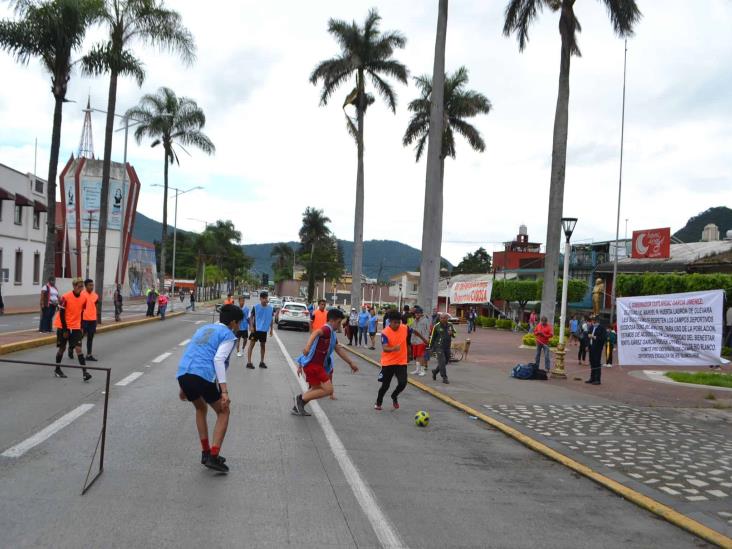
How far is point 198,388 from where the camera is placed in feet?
19.2

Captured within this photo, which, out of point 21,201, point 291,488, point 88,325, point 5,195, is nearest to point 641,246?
point 88,325

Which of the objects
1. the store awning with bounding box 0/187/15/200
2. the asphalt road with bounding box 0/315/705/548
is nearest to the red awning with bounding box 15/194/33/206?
the store awning with bounding box 0/187/15/200

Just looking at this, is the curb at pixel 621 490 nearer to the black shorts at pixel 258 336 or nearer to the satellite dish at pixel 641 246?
the black shorts at pixel 258 336

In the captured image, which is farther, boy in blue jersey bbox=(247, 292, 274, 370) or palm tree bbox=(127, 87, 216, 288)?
palm tree bbox=(127, 87, 216, 288)

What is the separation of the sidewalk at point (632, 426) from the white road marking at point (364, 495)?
107 inches

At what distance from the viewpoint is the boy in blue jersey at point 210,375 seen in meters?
5.84

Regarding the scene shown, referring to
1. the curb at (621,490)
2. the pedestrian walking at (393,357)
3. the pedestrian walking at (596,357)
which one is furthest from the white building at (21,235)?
the curb at (621,490)

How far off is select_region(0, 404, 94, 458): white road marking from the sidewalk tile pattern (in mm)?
6266

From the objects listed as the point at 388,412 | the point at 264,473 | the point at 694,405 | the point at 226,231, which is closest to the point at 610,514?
the point at 264,473

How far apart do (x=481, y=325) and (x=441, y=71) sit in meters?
35.9

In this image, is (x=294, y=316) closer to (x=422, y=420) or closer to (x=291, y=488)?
(x=422, y=420)

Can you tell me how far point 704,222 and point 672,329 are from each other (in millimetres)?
73479

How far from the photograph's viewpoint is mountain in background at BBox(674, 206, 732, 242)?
73750 millimetres

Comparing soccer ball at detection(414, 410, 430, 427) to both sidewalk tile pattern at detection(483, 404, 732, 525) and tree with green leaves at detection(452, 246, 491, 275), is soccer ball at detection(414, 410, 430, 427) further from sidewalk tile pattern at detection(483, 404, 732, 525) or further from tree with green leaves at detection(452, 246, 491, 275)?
tree with green leaves at detection(452, 246, 491, 275)
